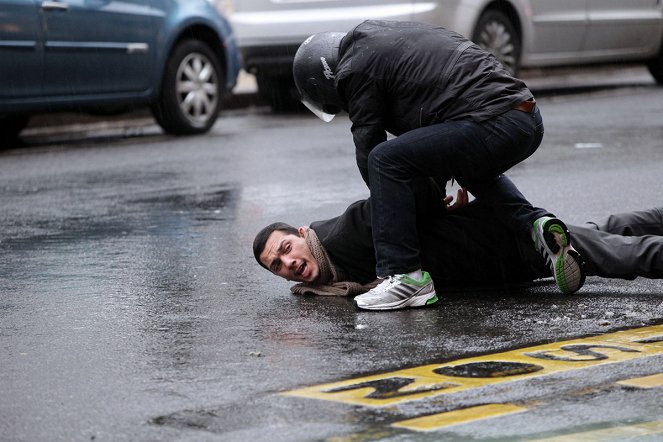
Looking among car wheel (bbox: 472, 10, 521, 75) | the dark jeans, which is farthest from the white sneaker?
car wheel (bbox: 472, 10, 521, 75)

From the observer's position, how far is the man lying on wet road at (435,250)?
17.9 ft

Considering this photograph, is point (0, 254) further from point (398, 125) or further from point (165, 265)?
point (398, 125)

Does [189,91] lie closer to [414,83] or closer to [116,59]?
[116,59]

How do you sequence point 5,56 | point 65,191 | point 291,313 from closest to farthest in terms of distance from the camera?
point 291,313 → point 65,191 → point 5,56

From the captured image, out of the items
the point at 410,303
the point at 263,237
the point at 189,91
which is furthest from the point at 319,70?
the point at 189,91

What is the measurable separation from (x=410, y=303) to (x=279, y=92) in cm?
987

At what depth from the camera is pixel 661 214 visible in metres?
5.80

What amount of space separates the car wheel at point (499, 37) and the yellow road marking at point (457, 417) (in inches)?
399

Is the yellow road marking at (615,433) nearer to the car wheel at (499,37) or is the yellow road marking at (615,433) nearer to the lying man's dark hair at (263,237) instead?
the lying man's dark hair at (263,237)

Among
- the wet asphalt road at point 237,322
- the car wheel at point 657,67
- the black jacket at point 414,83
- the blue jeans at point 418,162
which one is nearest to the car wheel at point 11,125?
the wet asphalt road at point 237,322

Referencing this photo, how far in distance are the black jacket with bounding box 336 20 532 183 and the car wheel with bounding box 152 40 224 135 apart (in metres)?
→ 7.32

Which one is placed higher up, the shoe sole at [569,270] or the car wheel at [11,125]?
the shoe sole at [569,270]

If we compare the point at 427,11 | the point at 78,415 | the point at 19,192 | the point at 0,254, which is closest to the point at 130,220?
the point at 0,254

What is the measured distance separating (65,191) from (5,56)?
7.22 ft
